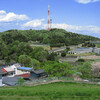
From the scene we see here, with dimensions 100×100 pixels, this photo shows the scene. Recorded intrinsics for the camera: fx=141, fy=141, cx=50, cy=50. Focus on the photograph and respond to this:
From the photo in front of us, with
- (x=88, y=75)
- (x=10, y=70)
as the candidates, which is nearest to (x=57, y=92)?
(x=88, y=75)

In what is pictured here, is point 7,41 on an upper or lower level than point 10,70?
upper

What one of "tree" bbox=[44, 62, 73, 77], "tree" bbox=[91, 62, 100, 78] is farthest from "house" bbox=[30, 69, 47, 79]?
"tree" bbox=[91, 62, 100, 78]

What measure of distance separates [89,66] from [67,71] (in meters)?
6.68

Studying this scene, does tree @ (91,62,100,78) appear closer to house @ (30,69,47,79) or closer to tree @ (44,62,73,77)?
tree @ (44,62,73,77)

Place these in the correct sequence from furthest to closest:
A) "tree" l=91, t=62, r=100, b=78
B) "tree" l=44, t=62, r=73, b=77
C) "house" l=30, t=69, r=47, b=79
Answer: "house" l=30, t=69, r=47, b=79
"tree" l=91, t=62, r=100, b=78
"tree" l=44, t=62, r=73, b=77

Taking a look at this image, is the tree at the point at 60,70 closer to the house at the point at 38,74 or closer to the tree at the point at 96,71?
the tree at the point at 96,71

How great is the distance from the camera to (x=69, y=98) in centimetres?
776

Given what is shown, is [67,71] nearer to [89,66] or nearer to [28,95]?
[89,66]

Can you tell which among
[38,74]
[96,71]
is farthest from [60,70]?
[38,74]

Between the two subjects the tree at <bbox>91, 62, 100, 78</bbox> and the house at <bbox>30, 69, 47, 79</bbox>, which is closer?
the tree at <bbox>91, 62, 100, 78</bbox>

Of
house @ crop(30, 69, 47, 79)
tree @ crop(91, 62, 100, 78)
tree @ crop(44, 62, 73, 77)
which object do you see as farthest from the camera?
house @ crop(30, 69, 47, 79)

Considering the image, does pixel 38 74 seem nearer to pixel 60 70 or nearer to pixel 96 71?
pixel 60 70

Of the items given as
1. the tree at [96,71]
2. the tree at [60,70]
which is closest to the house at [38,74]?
the tree at [60,70]

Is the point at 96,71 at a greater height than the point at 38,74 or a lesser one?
greater
